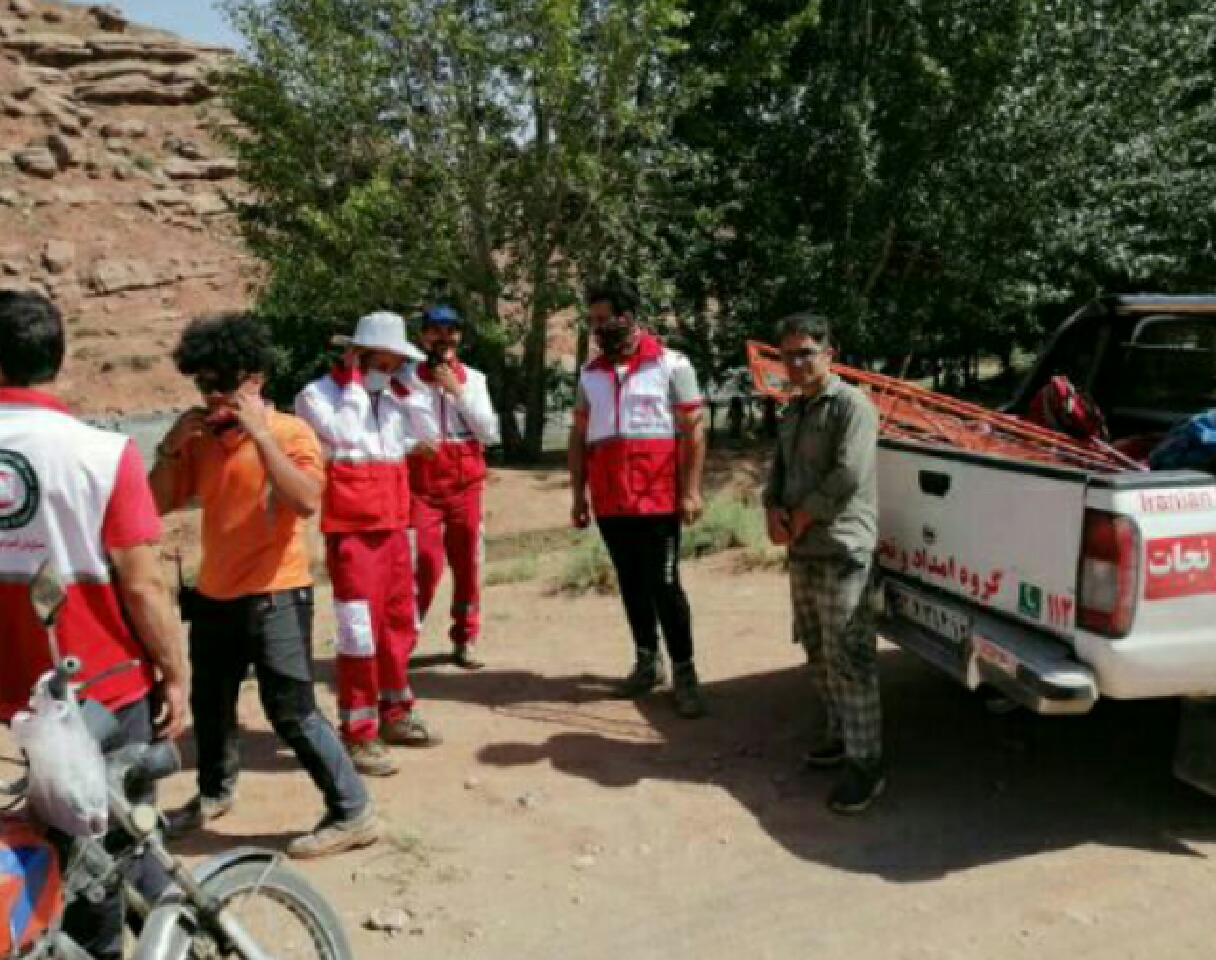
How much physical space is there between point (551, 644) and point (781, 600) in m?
1.58

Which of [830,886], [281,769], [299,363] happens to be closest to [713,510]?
[281,769]

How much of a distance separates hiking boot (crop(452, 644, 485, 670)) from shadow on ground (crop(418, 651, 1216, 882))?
0.81ft

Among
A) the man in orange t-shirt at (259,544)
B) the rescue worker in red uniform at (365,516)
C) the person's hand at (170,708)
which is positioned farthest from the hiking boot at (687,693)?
the person's hand at (170,708)

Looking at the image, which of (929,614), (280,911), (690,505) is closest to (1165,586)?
(929,614)

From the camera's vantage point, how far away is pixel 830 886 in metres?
3.76

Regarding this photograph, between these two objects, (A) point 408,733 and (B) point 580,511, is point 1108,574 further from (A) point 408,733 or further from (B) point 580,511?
(A) point 408,733

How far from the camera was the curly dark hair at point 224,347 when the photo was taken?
11.6 feet

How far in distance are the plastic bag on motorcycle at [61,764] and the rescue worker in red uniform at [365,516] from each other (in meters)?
2.26

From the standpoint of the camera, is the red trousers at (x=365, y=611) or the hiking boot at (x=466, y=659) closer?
the red trousers at (x=365, y=611)

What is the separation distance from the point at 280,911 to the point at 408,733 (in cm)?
217

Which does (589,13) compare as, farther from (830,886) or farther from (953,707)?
(830,886)

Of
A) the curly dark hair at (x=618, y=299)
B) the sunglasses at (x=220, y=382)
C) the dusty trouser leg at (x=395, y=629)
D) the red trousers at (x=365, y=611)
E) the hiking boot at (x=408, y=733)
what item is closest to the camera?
the sunglasses at (x=220, y=382)

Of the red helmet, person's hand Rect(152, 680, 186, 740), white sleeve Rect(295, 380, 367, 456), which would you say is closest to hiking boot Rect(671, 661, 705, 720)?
white sleeve Rect(295, 380, 367, 456)

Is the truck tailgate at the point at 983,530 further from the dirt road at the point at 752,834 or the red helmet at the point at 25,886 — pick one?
the red helmet at the point at 25,886
